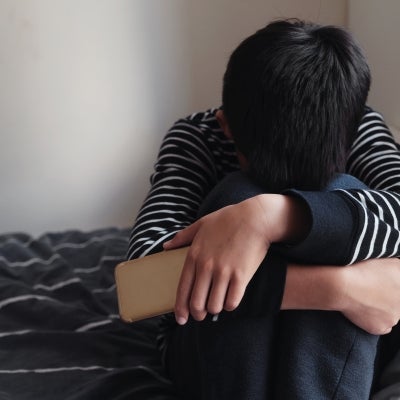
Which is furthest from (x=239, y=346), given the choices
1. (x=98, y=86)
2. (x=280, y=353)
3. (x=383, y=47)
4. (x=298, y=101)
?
(x=98, y=86)

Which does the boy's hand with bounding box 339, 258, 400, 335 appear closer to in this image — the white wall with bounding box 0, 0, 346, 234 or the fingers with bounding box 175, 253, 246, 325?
the fingers with bounding box 175, 253, 246, 325

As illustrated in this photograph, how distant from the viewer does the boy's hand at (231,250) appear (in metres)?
0.55

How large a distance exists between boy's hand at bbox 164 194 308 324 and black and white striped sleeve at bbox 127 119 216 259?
12 cm

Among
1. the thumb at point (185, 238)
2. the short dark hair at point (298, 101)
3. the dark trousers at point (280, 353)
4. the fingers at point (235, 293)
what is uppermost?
the short dark hair at point (298, 101)

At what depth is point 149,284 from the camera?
1.92 feet

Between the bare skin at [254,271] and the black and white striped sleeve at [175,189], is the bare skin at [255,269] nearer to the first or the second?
the bare skin at [254,271]

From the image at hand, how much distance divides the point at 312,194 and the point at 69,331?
0.53 meters

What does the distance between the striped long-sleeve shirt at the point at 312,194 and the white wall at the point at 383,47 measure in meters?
0.28

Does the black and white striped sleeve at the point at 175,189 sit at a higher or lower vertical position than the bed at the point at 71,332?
higher

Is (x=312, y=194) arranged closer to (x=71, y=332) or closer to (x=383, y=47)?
(x=71, y=332)

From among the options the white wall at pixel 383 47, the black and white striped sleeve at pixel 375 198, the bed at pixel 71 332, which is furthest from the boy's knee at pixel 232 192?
the white wall at pixel 383 47

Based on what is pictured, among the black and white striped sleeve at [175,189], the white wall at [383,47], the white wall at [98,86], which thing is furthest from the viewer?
the white wall at [98,86]

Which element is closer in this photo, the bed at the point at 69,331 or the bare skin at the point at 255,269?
the bare skin at the point at 255,269

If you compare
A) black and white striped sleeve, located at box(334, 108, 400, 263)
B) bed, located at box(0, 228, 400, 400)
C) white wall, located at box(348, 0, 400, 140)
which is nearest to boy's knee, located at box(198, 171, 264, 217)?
black and white striped sleeve, located at box(334, 108, 400, 263)
